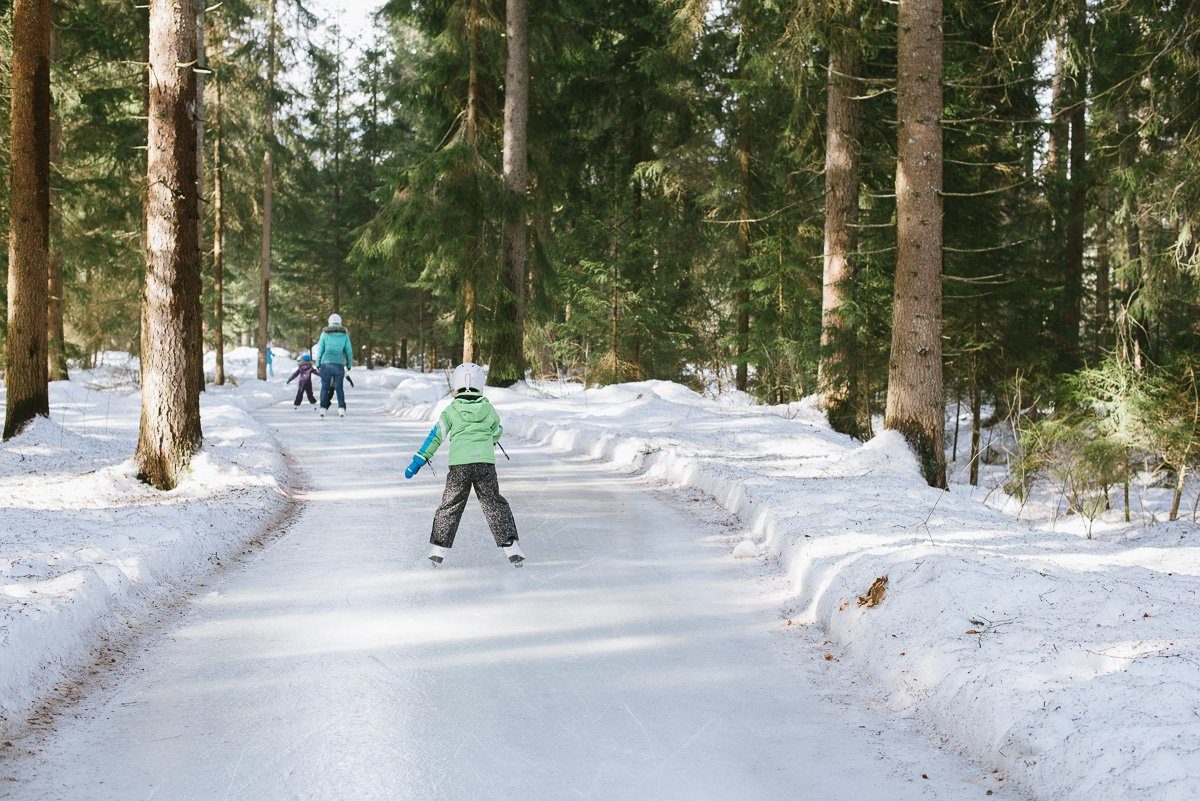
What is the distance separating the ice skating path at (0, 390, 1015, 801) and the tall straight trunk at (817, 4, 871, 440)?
8550 mm

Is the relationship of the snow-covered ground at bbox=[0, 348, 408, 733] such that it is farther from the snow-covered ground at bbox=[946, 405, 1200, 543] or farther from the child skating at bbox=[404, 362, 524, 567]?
the snow-covered ground at bbox=[946, 405, 1200, 543]

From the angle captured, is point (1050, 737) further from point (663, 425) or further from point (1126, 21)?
point (1126, 21)


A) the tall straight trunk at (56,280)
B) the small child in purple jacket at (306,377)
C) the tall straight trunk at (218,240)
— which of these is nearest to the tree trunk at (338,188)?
the tall straight trunk at (218,240)

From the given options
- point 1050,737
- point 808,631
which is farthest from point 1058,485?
point 1050,737

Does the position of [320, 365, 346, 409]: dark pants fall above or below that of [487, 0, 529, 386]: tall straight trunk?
below

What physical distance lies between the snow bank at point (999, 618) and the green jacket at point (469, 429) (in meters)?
2.49

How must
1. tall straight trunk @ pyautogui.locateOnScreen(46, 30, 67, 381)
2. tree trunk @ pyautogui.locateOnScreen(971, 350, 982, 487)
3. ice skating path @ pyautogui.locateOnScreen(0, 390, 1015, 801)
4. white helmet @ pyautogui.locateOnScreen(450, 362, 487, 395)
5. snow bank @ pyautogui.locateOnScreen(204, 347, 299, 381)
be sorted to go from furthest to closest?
1. snow bank @ pyautogui.locateOnScreen(204, 347, 299, 381)
2. tall straight trunk @ pyautogui.locateOnScreen(46, 30, 67, 381)
3. tree trunk @ pyautogui.locateOnScreen(971, 350, 982, 487)
4. white helmet @ pyautogui.locateOnScreen(450, 362, 487, 395)
5. ice skating path @ pyautogui.locateOnScreen(0, 390, 1015, 801)

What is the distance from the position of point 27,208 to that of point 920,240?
12.6 m

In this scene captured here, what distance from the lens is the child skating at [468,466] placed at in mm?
7434

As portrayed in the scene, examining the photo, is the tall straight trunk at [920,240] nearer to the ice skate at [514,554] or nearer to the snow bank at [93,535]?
the ice skate at [514,554]

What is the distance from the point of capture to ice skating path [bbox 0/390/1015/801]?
3.64 metres

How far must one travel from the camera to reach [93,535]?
6.93 metres

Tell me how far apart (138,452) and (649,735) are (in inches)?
321

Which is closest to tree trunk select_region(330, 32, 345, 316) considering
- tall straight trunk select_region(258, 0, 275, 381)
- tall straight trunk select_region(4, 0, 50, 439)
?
tall straight trunk select_region(258, 0, 275, 381)
